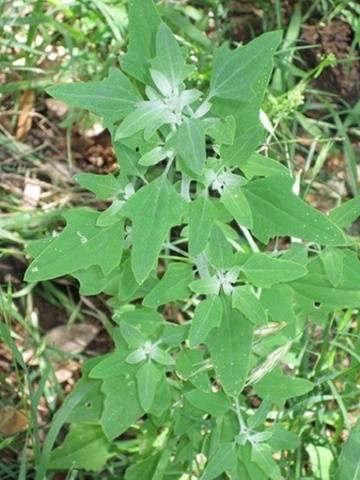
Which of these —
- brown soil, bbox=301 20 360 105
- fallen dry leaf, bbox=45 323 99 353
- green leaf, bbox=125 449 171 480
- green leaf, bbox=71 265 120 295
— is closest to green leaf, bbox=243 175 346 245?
green leaf, bbox=71 265 120 295

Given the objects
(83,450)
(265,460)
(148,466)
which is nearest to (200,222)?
(265,460)

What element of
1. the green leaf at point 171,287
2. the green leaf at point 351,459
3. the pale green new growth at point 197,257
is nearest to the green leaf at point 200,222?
the pale green new growth at point 197,257

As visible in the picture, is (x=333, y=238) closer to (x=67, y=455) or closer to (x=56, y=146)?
(x=67, y=455)

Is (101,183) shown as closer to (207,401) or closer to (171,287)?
(171,287)

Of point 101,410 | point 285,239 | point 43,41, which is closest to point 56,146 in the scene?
point 43,41

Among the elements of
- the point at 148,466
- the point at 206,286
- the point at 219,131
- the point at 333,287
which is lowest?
the point at 148,466

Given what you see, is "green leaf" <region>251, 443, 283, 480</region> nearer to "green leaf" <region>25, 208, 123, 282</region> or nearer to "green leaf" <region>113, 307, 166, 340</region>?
"green leaf" <region>113, 307, 166, 340</region>
